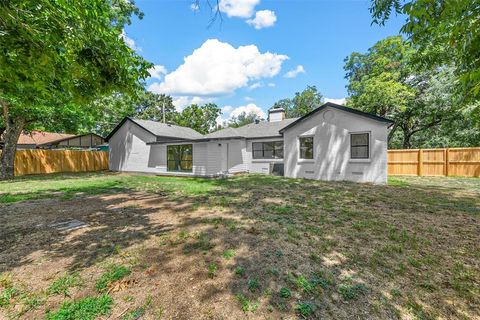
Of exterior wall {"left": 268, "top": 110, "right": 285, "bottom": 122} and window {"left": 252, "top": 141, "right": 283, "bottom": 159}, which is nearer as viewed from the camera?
window {"left": 252, "top": 141, "right": 283, "bottom": 159}

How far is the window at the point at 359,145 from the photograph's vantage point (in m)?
11.2

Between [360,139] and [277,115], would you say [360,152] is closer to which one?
[360,139]

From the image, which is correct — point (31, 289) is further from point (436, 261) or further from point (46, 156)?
point (46, 156)

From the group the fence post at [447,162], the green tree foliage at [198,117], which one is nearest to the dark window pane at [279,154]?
the fence post at [447,162]

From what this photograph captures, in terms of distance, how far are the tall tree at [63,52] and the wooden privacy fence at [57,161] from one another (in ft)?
47.0

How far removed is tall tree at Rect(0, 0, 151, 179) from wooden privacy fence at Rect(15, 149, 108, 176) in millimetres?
14314

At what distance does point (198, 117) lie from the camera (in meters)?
38.6

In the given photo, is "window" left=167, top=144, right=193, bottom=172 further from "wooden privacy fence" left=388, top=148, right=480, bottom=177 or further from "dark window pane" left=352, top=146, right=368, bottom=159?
"wooden privacy fence" left=388, top=148, right=480, bottom=177

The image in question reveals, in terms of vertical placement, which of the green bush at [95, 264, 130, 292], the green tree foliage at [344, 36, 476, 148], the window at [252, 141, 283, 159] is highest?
the green tree foliage at [344, 36, 476, 148]

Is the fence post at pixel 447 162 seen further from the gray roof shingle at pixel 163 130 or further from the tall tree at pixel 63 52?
the gray roof shingle at pixel 163 130

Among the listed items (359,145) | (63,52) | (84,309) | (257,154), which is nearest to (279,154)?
(257,154)

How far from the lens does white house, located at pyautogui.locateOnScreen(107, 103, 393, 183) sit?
1105cm

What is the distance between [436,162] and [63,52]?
58.8 ft

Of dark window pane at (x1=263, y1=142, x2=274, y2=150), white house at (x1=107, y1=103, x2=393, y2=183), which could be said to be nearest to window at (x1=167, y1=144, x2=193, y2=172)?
white house at (x1=107, y1=103, x2=393, y2=183)
